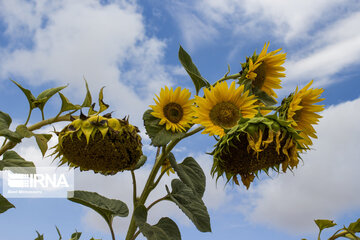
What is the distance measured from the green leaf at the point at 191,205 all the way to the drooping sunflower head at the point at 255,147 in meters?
0.27

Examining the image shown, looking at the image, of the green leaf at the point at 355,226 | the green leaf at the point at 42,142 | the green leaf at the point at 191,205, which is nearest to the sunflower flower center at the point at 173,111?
the green leaf at the point at 191,205

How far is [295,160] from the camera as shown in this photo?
1.82m

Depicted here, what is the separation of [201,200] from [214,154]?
0.41 metres

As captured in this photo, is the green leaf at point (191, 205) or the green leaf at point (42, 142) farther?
the green leaf at point (191, 205)

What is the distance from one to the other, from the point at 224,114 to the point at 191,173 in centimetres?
40

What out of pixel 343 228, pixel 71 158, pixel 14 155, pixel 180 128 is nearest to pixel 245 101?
pixel 180 128

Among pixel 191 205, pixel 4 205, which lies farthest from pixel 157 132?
pixel 4 205

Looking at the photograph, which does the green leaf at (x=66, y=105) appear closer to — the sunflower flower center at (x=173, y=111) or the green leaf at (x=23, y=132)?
the green leaf at (x=23, y=132)

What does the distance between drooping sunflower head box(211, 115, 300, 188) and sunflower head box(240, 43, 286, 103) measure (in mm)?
529

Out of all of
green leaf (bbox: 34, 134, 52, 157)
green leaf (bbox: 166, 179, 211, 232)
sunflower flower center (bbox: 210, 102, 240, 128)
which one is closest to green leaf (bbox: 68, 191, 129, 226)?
green leaf (bbox: 166, 179, 211, 232)

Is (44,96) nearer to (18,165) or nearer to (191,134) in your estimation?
(18,165)

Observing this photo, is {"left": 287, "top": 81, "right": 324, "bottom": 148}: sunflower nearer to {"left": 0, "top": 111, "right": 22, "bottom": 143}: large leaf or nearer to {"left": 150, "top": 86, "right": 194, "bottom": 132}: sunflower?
{"left": 150, "top": 86, "right": 194, "bottom": 132}: sunflower

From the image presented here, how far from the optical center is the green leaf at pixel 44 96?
5.60ft

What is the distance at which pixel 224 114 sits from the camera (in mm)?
2025
